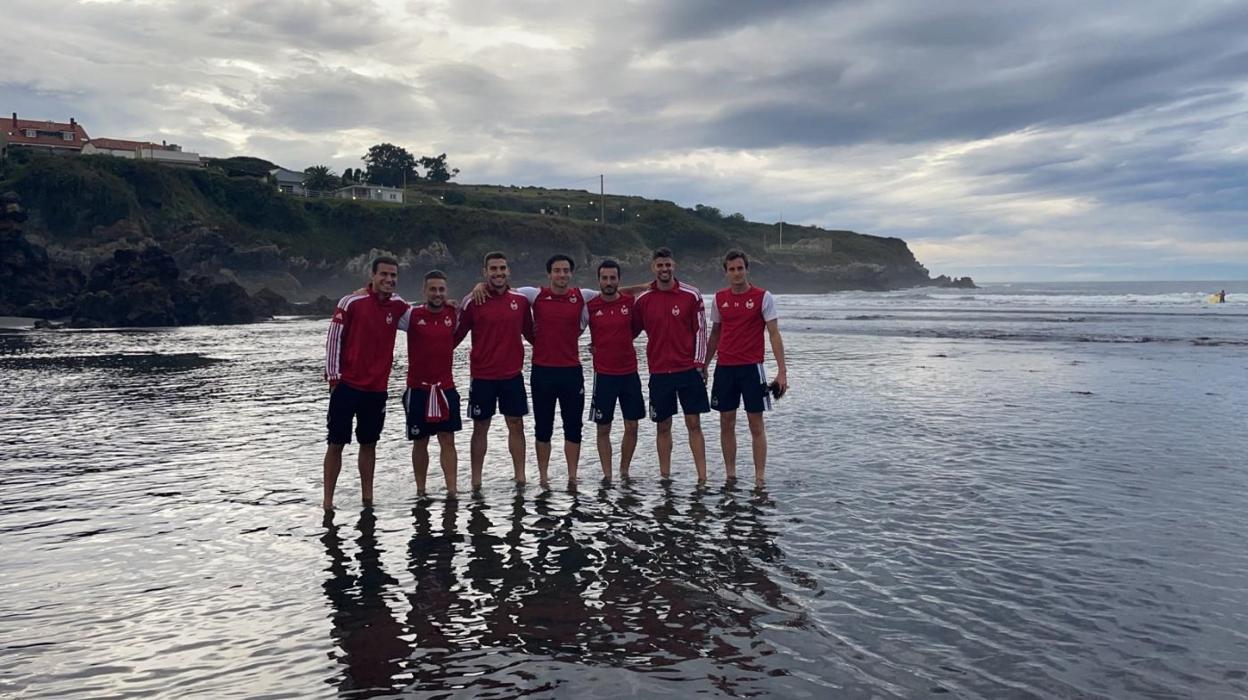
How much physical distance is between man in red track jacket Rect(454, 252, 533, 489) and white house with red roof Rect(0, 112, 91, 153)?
107 m

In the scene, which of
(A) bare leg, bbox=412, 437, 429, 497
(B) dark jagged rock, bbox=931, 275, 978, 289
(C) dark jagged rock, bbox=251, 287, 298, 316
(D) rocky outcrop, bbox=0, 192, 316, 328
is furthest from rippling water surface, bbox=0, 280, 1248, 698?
(B) dark jagged rock, bbox=931, 275, 978, 289

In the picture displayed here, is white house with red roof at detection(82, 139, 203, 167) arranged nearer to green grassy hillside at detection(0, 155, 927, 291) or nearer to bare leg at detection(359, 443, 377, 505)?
green grassy hillside at detection(0, 155, 927, 291)

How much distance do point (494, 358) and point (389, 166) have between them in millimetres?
145652

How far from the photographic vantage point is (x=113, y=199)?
6788 centimetres

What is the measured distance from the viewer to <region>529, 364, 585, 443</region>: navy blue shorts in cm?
864

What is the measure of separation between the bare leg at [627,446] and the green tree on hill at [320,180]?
118 metres

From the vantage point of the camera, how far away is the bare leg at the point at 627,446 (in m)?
8.81

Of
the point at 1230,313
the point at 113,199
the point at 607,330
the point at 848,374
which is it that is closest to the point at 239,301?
the point at 113,199

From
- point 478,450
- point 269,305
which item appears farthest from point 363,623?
point 269,305

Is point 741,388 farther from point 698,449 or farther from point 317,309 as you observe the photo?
point 317,309

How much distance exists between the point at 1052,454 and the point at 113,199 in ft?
258

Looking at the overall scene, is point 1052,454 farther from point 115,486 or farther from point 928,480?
point 115,486

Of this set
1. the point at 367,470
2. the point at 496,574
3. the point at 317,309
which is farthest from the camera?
the point at 317,309

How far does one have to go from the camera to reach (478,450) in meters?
8.43
